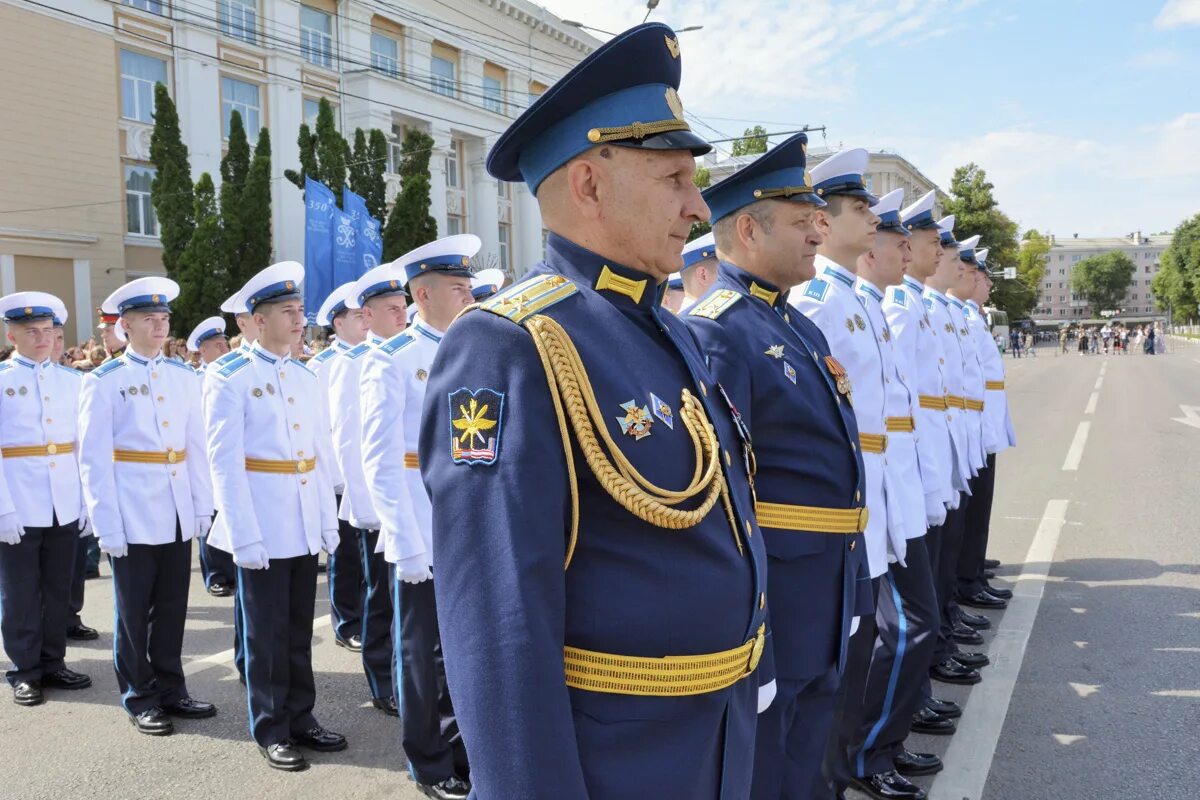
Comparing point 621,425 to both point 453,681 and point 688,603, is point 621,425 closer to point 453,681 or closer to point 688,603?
point 688,603

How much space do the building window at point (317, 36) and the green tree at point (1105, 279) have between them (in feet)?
518

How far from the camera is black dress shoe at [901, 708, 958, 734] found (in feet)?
14.9

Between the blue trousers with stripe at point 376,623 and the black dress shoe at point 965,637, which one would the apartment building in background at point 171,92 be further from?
the black dress shoe at point 965,637

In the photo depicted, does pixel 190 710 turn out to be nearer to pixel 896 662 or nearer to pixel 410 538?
pixel 410 538

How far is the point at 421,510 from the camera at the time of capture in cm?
434

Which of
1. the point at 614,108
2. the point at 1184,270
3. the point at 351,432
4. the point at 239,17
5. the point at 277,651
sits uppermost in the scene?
the point at 239,17

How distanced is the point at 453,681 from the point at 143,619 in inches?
165

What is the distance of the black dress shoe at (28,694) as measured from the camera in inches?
215

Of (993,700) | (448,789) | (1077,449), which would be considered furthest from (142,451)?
(1077,449)

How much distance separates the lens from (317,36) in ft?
102

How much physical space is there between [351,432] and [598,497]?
153 inches

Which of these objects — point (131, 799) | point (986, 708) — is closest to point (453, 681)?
point (131, 799)

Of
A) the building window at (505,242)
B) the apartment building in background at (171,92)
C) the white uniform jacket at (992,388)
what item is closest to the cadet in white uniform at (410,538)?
the white uniform jacket at (992,388)

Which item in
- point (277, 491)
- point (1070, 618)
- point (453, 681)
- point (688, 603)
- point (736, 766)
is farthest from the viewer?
point (1070, 618)
